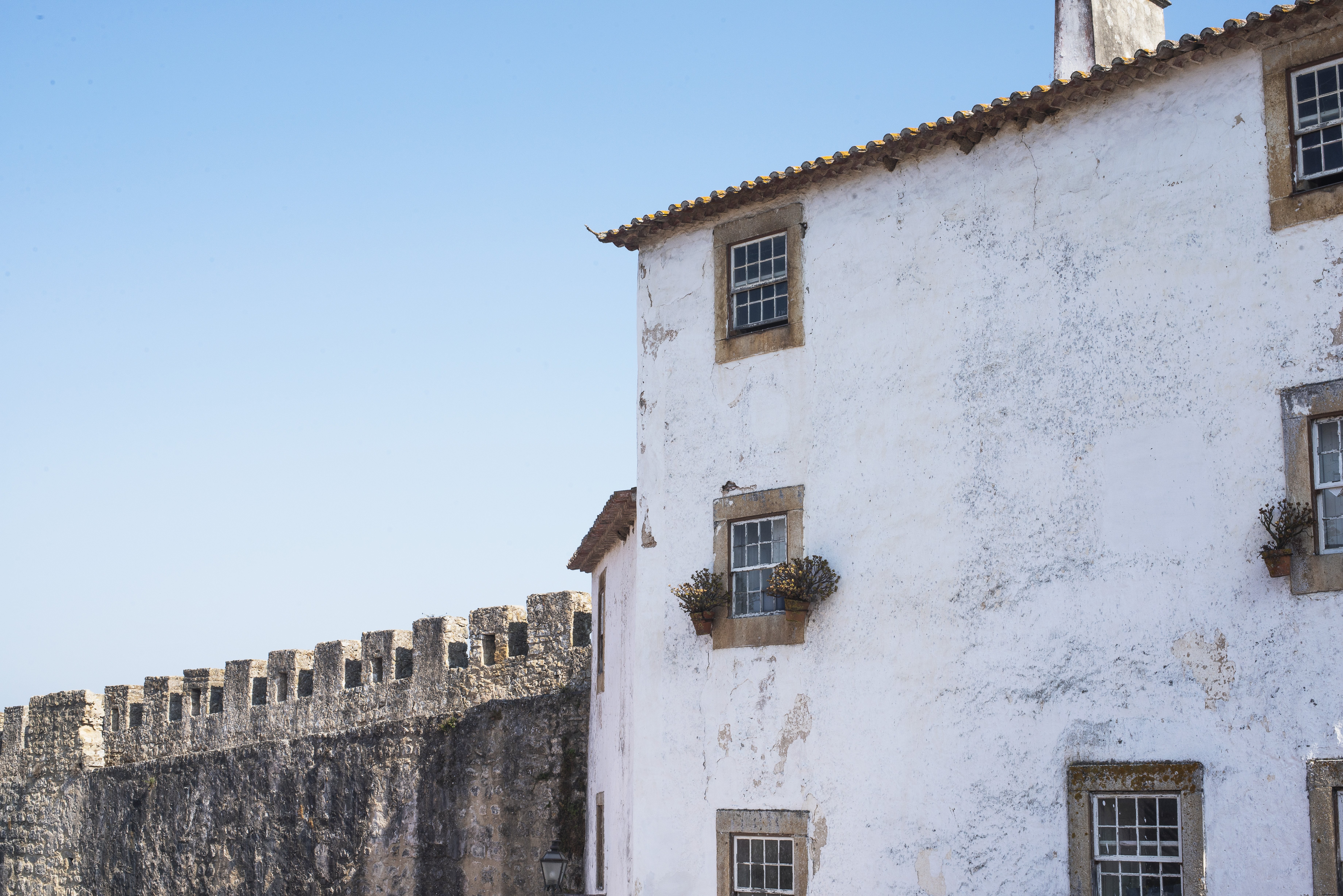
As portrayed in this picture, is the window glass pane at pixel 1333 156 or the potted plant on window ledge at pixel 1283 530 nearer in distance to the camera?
the potted plant on window ledge at pixel 1283 530

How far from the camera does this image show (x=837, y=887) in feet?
38.4

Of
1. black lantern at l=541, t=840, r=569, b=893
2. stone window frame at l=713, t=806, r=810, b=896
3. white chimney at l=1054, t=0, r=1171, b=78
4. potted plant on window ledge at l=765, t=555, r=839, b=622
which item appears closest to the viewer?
stone window frame at l=713, t=806, r=810, b=896

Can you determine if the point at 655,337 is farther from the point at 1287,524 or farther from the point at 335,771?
the point at 335,771

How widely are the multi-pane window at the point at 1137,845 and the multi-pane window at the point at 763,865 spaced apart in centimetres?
271

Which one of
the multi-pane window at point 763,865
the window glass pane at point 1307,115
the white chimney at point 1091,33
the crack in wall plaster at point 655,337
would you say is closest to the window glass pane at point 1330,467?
the window glass pane at point 1307,115

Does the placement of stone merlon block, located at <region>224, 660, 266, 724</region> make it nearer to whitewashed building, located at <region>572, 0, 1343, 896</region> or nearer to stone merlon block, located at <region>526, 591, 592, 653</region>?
stone merlon block, located at <region>526, 591, 592, 653</region>

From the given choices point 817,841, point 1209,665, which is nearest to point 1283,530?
point 1209,665

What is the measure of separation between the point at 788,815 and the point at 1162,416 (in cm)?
442

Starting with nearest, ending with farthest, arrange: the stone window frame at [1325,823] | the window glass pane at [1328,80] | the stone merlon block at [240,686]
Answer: the stone window frame at [1325,823], the window glass pane at [1328,80], the stone merlon block at [240,686]

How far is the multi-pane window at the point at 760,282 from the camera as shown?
13227 millimetres

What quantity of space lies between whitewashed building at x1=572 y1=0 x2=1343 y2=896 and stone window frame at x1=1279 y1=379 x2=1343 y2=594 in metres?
0.02

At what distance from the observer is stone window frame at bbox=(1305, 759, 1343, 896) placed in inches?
371

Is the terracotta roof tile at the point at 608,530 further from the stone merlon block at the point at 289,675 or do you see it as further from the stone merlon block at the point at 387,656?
the stone merlon block at the point at 289,675

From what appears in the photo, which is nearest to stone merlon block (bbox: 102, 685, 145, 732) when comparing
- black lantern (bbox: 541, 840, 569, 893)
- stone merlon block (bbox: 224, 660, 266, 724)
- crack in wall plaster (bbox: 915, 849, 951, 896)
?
stone merlon block (bbox: 224, 660, 266, 724)
